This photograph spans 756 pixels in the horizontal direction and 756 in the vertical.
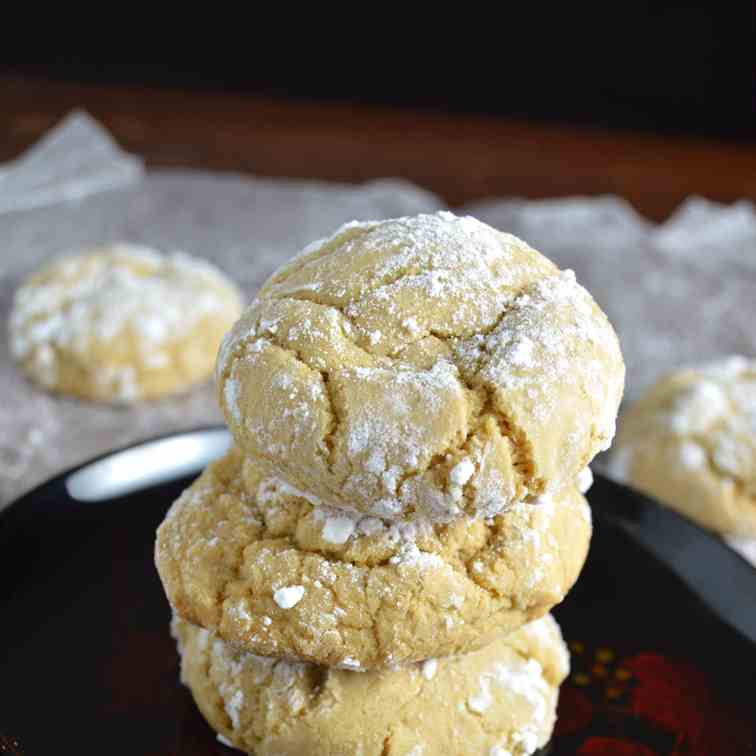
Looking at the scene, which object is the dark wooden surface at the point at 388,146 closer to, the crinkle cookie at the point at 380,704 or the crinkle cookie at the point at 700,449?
the crinkle cookie at the point at 700,449

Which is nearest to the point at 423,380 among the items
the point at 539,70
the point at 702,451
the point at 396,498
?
the point at 396,498

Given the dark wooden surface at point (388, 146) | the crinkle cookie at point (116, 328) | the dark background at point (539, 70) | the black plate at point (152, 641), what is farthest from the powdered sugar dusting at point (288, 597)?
the dark background at point (539, 70)

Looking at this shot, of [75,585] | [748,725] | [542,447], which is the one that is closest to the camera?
[542,447]

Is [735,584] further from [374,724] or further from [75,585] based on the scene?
[75,585]

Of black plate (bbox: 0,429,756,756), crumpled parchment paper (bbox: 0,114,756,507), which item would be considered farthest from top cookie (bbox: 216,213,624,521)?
crumpled parchment paper (bbox: 0,114,756,507)

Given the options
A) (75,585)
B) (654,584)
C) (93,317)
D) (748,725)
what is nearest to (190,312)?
(93,317)

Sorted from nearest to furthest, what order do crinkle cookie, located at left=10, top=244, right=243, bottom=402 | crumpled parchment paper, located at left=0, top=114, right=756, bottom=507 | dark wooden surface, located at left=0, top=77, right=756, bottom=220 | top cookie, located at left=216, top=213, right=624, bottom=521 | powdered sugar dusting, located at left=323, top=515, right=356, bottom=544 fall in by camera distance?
1. top cookie, located at left=216, top=213, right=624, bottom=521
2. powdered sugar dusting, located at left=323, top=515, right=356, bottom=544
3. crinkle cookie, located at left=10, top=244, right=243, bottom=402
4. crumpled parchment paper, located at left=0, top=114, right=756, bottom=507
5. dark wooden surface, located at left=0, top=77, right=756, bottom=220

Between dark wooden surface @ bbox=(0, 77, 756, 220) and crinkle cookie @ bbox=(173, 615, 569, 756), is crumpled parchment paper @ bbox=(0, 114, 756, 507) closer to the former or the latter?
dark wooden surface @ bbox=(0, 77, 756, 220)
